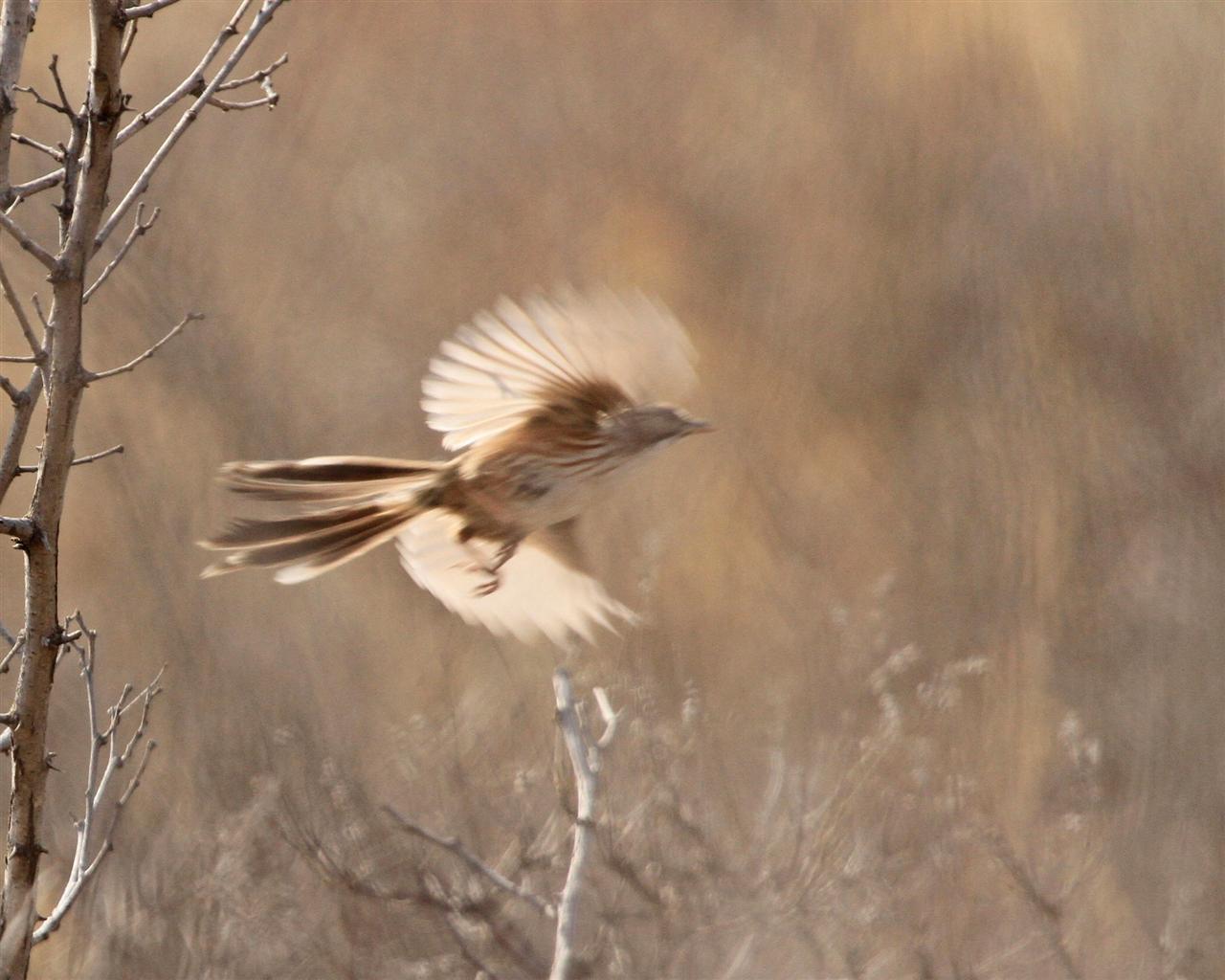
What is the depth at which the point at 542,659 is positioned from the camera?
2275mm

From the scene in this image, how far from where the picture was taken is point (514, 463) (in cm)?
99

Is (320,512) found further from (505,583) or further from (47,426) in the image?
(47,426)

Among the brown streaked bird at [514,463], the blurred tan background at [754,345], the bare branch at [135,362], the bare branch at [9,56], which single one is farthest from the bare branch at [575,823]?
the blurred tan background at [754,345]

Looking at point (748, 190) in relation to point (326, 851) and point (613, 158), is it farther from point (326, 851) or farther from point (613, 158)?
point (326, 851)

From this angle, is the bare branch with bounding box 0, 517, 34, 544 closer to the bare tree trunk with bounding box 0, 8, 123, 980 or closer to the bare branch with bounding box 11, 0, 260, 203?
the bare tree trunk with bounding box 0, 8, 123, 980

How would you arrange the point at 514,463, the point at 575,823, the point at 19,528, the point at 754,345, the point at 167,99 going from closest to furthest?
the point at 19,528 → the point at 167,99 → the point at 575,823 → the point at 514,463 → the point at 754,345

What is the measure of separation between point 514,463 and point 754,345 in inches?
53.7

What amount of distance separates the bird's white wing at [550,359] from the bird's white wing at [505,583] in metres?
0.07

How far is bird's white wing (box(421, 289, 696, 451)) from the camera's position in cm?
96

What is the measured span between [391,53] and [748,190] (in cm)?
61

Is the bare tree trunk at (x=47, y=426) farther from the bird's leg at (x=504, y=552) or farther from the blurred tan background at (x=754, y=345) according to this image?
the blurred tan background at (x=754, y=345)

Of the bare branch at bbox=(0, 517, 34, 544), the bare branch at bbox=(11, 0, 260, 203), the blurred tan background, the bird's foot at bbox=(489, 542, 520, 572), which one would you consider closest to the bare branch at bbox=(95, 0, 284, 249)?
the bare branch at bbox=(11, 0, 260, 203)

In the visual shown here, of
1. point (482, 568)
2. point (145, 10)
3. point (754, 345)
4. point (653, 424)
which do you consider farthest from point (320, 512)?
point (754, 345)

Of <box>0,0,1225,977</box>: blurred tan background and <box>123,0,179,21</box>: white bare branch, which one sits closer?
<box>123,0,179,21</box>: white bare branch
